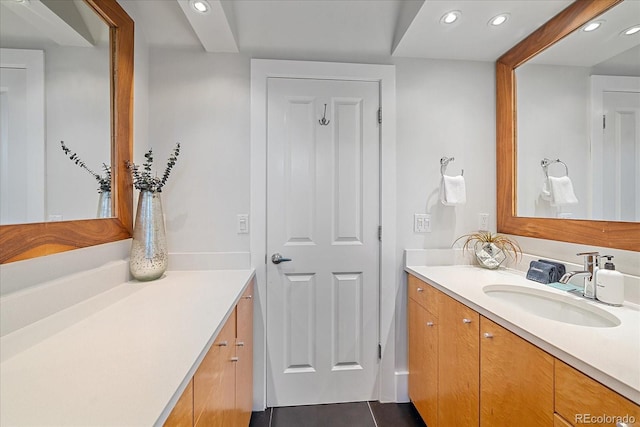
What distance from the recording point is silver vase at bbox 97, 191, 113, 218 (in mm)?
1280

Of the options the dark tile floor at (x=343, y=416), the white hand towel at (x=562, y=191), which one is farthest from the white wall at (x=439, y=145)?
the white hand towel at (x=562, y=191)

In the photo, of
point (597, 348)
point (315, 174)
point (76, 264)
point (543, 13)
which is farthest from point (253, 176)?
point (543, 13)

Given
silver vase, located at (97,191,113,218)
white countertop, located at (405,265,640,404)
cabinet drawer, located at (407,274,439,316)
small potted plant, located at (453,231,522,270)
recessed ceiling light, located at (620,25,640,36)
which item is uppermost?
recessed ceiling light, located at (620,25,640,36)

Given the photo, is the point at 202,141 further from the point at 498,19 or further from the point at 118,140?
the point at 498,19

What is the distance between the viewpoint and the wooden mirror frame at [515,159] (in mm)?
1201

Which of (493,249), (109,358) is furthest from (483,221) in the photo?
(109,358)

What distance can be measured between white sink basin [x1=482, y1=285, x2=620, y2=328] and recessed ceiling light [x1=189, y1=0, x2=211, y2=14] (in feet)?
6.34

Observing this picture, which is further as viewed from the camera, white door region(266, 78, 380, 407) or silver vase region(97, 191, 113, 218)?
white door region(266, 78, 380, 407)

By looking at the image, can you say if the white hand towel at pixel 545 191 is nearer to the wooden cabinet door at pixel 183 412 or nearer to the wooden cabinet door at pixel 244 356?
the wooden cabinet door at pixel 244 356

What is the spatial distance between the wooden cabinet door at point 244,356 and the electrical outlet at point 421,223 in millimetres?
1113

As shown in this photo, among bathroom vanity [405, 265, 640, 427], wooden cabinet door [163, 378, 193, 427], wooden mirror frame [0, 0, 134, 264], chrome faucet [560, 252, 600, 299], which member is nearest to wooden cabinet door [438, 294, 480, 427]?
bathroom vanity [405, 265, 640, 427]

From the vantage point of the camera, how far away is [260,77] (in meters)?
1.69

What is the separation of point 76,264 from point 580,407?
1.74m

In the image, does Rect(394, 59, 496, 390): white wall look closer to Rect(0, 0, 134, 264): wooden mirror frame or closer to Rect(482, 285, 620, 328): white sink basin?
Rect(482, 285, 620, 328): white sink basin
